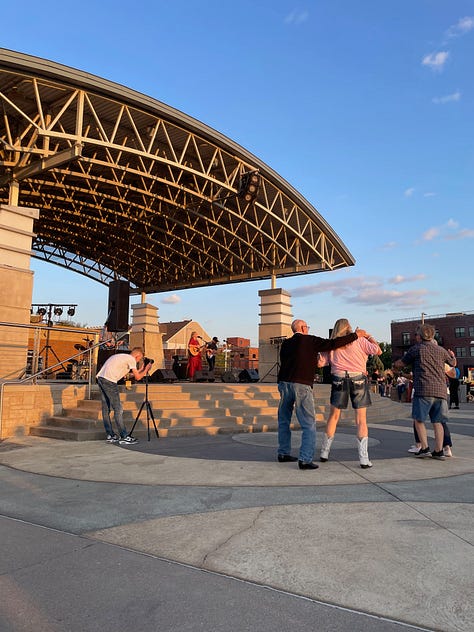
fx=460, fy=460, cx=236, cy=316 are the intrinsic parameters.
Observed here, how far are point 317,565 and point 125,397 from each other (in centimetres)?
798

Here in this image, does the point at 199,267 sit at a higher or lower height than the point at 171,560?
higher

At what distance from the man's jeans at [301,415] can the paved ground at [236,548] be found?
339mm

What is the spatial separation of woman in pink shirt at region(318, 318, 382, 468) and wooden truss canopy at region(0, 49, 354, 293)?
10.6 meters

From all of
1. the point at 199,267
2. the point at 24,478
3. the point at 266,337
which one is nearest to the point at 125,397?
the point at 24,478

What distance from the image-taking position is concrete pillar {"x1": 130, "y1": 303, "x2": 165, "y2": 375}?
25764 mm

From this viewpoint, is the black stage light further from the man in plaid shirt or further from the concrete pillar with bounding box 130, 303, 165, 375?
the man in plaid shirt

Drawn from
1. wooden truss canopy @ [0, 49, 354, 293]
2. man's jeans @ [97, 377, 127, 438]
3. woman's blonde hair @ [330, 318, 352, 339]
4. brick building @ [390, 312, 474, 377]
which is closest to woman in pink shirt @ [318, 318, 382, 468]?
woman's blonde hair @ [330, 318, 352, 339]

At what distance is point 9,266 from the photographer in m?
11.8

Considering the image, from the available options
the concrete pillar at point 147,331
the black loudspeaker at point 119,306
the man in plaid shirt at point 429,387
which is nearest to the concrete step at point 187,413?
the man in plaid shirt at point 429,387

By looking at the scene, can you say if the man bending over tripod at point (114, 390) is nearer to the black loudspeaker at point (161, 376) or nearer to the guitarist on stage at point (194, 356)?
the black loudspeaker at point (161, 376)

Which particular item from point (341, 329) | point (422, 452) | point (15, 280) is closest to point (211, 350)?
point (15, 280)

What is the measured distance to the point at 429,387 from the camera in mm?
6676

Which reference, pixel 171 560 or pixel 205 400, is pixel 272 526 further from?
pixel 205 400

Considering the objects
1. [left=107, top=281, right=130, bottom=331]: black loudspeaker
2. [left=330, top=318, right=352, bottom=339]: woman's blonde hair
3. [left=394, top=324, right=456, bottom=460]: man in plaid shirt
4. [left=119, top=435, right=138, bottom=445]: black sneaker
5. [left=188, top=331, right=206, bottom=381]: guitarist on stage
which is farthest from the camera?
[left=107, top=281, right=130, bottom=331]: black loudspeaker
